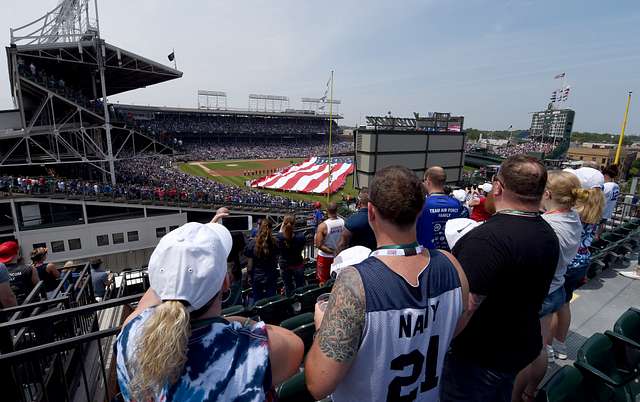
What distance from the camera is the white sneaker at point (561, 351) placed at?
11.0ft

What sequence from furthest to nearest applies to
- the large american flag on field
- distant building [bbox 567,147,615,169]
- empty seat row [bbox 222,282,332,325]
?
distant building [bbox 567,147,615,169] → the large american flag on field → empty seat row [bbox 222,282,332,325]

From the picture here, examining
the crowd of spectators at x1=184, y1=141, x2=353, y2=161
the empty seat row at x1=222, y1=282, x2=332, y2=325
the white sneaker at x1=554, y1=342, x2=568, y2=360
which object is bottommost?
the crowd of spectators at x1=184, y1=141, x2=353, y2=161

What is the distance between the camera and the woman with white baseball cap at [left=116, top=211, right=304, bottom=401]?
1.09 metres

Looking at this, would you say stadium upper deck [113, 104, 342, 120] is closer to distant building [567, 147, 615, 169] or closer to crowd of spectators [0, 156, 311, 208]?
crowd of spectators [0, 156, 311, 208]

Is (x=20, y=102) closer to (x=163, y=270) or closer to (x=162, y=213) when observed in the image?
(x=162, y=213)

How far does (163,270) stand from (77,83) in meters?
40.8

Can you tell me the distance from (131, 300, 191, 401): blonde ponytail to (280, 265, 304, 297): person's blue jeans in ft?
15.4

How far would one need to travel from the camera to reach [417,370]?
59.4 inches

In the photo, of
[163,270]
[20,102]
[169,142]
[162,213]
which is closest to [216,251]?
[163,270]

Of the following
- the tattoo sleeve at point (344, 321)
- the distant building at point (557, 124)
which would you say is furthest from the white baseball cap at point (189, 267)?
the distant building at point (557, 124)

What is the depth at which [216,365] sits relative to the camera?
119cm

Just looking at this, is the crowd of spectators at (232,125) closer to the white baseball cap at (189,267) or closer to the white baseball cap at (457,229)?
the white baseball cap at (457,229)

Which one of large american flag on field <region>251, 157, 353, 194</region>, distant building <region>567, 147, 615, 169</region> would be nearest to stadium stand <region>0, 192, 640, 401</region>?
large american flag on field <region>251, 157, 353, 194</region>

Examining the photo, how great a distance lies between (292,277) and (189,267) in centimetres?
491
